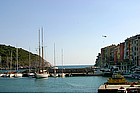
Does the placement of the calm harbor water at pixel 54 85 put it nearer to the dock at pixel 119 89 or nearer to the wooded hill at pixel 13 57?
A: the dock at pixel 119 89

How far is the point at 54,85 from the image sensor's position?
4.38m

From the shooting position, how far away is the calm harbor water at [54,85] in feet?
13.2

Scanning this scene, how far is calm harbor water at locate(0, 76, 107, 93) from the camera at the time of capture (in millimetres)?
4031

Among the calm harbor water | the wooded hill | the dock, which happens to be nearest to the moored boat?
the dock

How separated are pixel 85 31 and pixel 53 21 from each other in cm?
43

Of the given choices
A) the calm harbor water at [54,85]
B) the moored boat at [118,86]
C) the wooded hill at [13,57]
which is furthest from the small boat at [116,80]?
the wooded hill at [13,57]

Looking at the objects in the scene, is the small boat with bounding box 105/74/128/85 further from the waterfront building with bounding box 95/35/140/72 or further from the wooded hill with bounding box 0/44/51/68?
the wooded hill with bounding box 0/44/51/68

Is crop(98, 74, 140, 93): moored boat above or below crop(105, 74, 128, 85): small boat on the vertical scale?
below
